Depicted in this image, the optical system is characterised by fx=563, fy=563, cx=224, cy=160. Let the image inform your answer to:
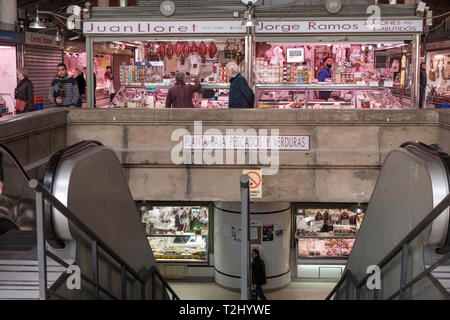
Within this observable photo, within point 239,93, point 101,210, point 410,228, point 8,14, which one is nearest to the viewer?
point 410,228

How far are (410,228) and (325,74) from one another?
655 centimetres

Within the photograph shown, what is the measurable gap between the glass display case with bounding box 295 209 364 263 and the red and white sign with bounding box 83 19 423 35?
14.5 ft

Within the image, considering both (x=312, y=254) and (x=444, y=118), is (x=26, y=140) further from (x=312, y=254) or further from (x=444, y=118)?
(x=312, y=254)

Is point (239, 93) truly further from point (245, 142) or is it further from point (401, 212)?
point (401, 212)

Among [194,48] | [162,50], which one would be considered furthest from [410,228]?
[162,50]

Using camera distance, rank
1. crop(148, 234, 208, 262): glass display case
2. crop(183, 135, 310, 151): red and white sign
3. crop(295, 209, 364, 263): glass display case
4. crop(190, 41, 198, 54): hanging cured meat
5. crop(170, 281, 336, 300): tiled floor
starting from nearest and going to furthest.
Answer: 1. crop(183, 135, 310, 151): red and white sign
2. crop(190, 41, 198, 54): hanging cured meat
3. crop(170, 281, 336, 300): tiled floor
4. crop(295, 209, 364, 263): glass display case
5. crop(148, 234, 208, 262): glass display case

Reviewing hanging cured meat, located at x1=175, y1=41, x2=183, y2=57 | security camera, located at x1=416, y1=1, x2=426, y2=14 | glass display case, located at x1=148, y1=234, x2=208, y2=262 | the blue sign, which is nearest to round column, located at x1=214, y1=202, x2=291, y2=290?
glass display case, located at x1=148, y1=234, x2=208, y2=262

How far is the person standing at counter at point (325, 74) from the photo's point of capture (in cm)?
1045

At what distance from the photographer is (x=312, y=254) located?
13133mm

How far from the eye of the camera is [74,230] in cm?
399

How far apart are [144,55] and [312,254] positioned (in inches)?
236

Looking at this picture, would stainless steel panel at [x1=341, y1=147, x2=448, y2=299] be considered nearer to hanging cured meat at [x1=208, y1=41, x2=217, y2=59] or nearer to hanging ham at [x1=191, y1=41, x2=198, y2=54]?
hanging cured meat at [x1=208, y1=41, x2=217, y2=59]

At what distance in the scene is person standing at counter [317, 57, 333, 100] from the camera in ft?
34.3
